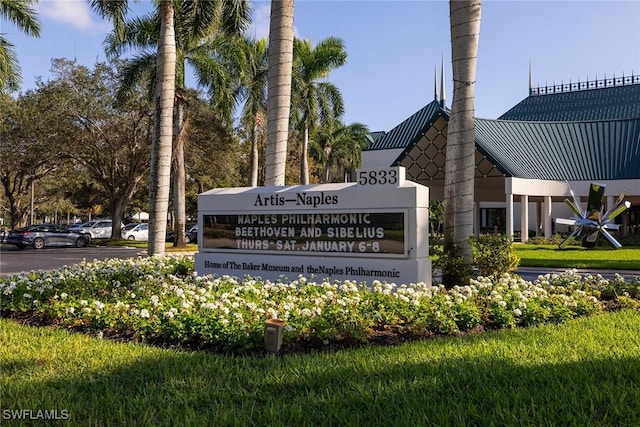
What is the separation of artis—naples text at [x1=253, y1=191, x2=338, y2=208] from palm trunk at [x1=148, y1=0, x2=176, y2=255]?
403 cm

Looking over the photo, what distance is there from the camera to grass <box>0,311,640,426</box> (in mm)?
3672

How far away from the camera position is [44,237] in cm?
2956

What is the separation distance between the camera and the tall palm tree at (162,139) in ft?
44.3

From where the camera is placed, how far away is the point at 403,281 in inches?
345

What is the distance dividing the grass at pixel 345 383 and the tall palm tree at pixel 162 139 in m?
7.80

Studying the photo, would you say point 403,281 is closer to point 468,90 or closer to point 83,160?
point 468,90

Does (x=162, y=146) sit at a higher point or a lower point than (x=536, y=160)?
lower

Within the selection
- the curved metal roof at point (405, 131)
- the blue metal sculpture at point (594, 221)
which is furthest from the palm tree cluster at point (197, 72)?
the blue metal sculpture at point (594, 221)

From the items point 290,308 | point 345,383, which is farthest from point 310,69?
point 345,383

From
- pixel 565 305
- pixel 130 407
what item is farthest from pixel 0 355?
pixel 565 305

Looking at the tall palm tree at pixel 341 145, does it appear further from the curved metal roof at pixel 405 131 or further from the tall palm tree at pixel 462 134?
the tall palm tree at pixel 462 134

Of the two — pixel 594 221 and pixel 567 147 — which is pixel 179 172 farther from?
pixel 567 147

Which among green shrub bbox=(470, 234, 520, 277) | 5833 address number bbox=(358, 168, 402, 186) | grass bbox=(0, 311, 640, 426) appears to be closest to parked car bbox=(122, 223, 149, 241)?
green shrub bbox=(470, 234, 520, 277)

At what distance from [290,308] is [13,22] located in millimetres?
21443
